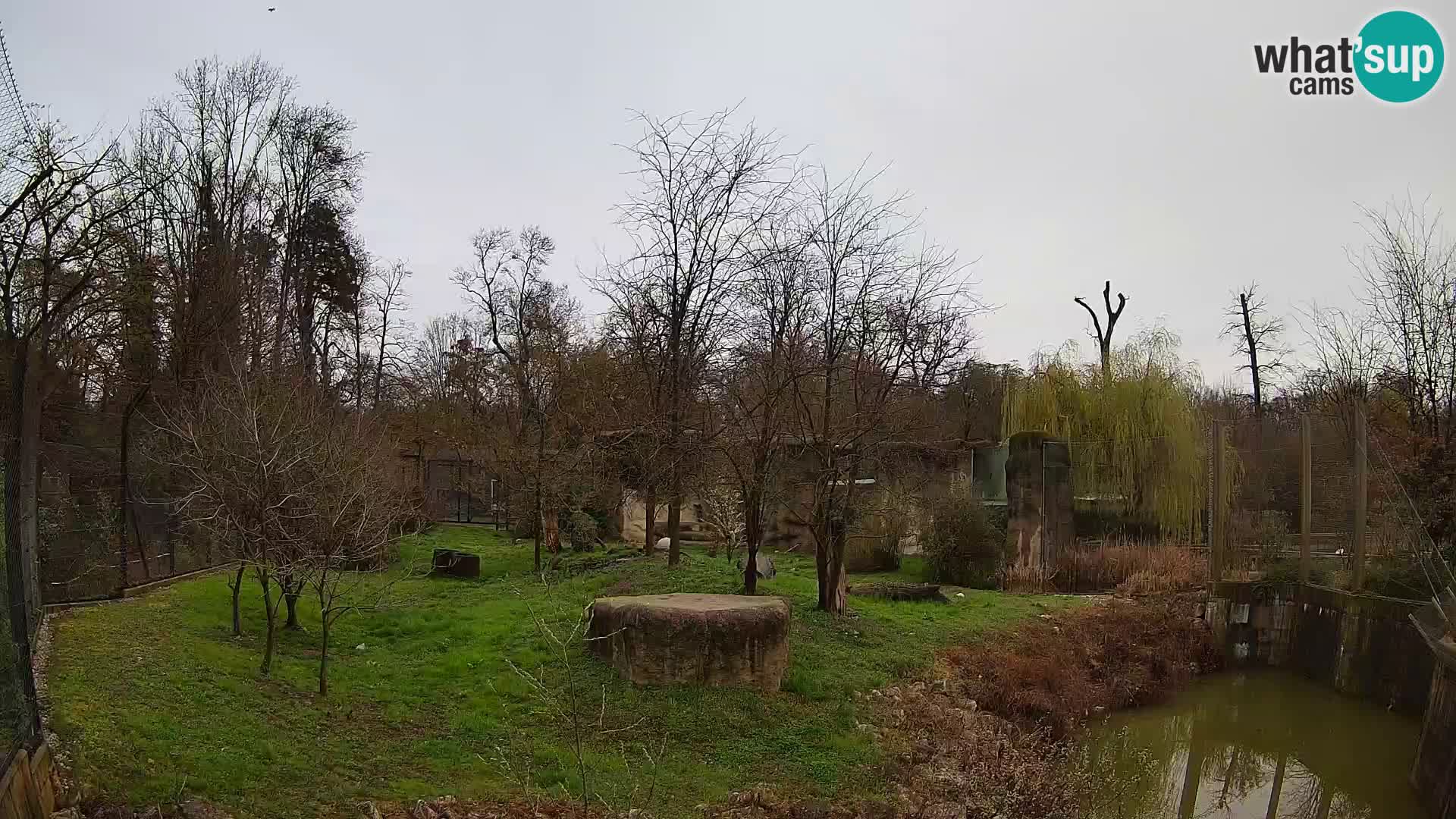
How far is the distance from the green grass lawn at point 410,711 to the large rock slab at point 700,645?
0.19 m

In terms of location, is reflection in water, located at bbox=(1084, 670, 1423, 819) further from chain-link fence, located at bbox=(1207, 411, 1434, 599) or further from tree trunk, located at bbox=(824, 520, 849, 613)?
tree trunk, located at bbox=(824, 520, 849, 613)

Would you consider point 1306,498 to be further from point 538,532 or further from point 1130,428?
point 538,532

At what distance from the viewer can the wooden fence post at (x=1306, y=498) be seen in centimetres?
1469

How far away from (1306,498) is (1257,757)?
4.91 m

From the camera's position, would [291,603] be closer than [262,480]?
No

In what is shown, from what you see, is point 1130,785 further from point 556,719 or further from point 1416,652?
point 556,719

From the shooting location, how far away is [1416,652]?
11664 mm

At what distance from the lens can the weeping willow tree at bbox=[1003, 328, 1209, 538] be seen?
1955 centimetres

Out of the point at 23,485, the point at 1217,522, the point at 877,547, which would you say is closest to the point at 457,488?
the point at 877,547

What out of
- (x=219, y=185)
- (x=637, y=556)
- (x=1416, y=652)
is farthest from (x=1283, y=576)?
(x=219, y=185)

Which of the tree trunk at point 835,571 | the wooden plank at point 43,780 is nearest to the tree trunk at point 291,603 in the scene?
the wooden plank at point 43,780

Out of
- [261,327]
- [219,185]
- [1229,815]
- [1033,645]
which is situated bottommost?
[1229,815]

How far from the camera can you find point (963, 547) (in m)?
18.5

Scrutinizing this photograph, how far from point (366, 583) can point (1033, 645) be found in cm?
1068
